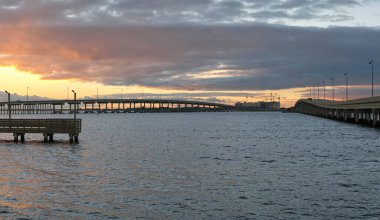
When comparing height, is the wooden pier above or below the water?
above

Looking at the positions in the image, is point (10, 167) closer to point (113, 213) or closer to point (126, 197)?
point (126, 197)

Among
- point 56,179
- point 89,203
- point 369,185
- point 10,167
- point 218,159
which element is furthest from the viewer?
point 218,159

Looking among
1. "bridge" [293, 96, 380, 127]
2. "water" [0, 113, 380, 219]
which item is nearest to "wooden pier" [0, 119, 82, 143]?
"water" [0, 113, 380, 219]

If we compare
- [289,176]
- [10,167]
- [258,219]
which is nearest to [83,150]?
[10,167]

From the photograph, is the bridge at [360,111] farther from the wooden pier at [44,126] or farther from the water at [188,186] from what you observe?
the wooden pier at [44,126]

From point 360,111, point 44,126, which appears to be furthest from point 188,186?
point 360,111

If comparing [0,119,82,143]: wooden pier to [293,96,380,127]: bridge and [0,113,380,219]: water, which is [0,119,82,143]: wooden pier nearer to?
[0,113,380,219]: water

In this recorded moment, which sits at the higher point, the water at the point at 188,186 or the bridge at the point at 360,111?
the bridge at the point at 360,111

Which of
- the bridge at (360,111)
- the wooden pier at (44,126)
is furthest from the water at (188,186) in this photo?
the bridge at (360,111)

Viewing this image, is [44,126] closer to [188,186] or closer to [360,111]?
[188,186]

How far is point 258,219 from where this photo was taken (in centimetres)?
2017

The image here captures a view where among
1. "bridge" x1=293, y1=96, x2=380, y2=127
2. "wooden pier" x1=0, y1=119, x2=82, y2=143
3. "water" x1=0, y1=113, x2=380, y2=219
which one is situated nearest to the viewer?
"water" x1=0, y1=113, x2=380, y2=219

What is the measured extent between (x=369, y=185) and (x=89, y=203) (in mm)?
15345

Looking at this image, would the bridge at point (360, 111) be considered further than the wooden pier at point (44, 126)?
Yes
